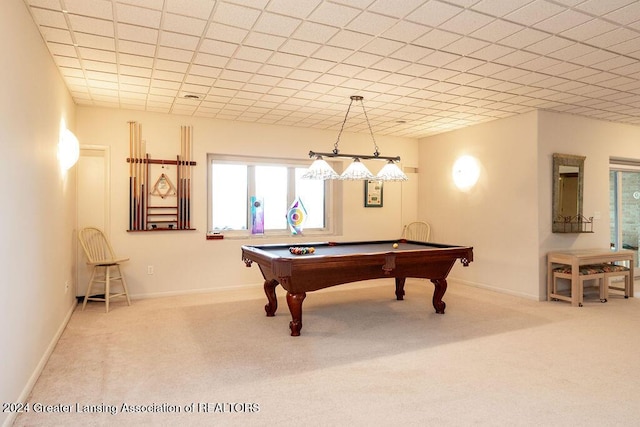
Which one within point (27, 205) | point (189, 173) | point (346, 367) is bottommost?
point (346, 367)

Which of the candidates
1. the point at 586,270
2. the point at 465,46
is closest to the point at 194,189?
the point at 465,46

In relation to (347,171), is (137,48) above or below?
above

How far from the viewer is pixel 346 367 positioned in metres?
2.98

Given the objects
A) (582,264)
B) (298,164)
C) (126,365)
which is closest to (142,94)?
(298,164)

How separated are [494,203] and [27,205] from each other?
17.7 feet

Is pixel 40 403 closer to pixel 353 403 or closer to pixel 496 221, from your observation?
pixel 353 403

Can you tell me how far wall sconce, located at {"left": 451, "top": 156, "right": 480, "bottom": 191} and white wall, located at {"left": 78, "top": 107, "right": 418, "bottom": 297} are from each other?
156cm

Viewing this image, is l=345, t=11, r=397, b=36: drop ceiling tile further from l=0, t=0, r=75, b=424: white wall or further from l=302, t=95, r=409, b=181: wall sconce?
l=0, t=0, r=75, b=424: white wall

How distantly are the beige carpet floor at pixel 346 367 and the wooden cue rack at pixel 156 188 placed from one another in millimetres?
1168

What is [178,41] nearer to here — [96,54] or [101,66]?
[96,54]

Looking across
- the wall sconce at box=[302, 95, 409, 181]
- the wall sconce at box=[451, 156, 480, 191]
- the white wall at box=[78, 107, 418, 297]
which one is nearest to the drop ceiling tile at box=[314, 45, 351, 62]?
the wall sconce at box=[302, 95, 409, 181]

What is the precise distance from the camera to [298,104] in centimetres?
499

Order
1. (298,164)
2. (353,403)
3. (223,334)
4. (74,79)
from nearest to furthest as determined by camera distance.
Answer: (353,403) → (223,334) → (74,79) → (298,164)

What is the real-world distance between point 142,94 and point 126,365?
2926 millimetres
